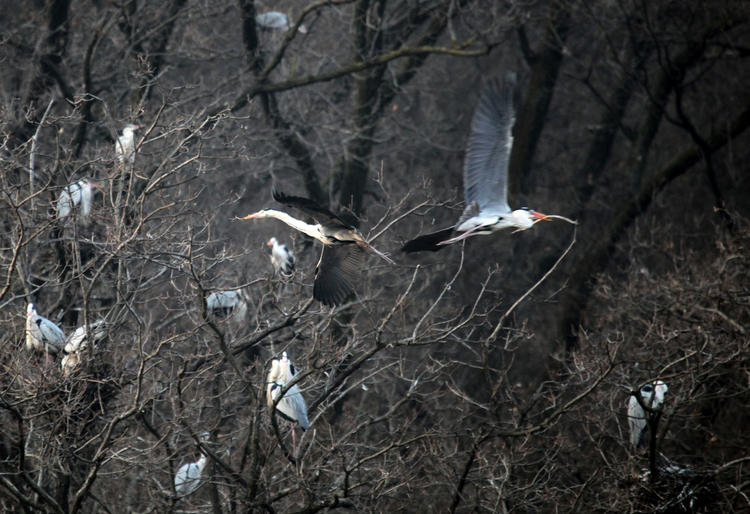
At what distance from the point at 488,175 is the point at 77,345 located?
4.05 metres

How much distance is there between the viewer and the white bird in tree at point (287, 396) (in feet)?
30.0

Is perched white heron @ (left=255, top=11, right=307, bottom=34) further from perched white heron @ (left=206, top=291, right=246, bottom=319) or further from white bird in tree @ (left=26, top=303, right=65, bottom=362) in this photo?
white bird in tree @ (left=26, top=303, right=65, bottom=362)

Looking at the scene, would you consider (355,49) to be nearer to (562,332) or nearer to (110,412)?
(562,332)

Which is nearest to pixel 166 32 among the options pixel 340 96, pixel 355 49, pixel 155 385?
pixel 355 49

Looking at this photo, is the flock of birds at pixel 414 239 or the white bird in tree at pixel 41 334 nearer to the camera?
the white bird in tree at pixel 41 334

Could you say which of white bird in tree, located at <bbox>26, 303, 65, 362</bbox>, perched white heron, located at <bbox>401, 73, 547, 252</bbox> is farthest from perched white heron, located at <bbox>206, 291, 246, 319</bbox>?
perched white heron, located at <bbox>401, 73, 547, 252</bbox>

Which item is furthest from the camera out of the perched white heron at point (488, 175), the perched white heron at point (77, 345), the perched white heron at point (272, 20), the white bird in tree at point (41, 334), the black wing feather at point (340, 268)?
the perched white heron at point (272, 20)

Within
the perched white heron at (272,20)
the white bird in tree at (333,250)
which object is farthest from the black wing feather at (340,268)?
the perched white heron at (272,20)

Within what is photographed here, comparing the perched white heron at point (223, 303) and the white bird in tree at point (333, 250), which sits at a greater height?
the white bird in tree at point (333, 250)

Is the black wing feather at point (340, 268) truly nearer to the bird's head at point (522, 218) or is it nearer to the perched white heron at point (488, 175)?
the perched white heron at point (488, 175)

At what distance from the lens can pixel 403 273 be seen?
48.7 feet

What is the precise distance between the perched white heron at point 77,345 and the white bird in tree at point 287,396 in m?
1.55

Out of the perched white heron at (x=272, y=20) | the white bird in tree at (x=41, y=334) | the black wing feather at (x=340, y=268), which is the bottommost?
the white bird in tree at (x=41, y=334)

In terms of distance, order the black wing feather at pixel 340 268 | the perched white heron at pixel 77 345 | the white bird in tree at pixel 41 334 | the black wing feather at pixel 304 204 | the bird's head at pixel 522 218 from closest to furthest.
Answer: the perched white heron at pixel 77 345 → the black wing feather at pixel 304 204 → the white bird in tree at pixel 41 334 → the bird's head at pixel 522 218 → the black wing feather at pixel 340 268
